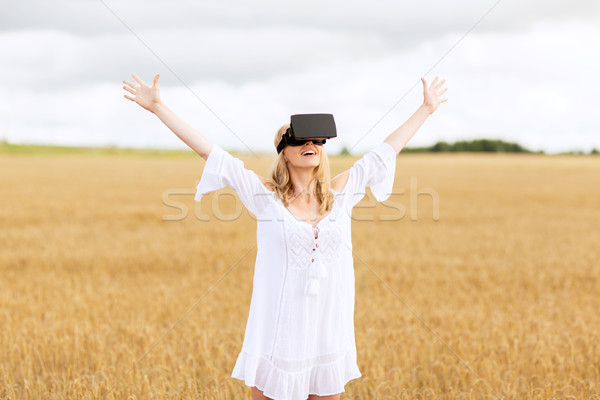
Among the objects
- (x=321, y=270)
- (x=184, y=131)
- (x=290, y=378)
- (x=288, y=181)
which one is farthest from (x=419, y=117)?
(x=290, y=378)

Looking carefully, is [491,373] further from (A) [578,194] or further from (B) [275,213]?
(A) [578,194]

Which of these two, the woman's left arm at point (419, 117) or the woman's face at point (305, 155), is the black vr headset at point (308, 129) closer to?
the woman's face at point (305, 155)

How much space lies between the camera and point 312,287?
3062 millimetres

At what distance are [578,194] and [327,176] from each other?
28105mm

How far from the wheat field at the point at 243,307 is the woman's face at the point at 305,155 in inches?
17.2

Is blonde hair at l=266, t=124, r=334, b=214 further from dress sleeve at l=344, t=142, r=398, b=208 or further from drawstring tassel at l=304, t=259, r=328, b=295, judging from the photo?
drawstring tassel at l=304, t=259, r=328, b=295

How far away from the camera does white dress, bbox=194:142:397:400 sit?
3119 millimetres

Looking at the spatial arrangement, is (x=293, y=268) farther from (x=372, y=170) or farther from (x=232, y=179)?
(x=372, y=170)

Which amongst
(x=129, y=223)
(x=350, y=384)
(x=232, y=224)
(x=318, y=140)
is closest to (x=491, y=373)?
(x=350, y=384)

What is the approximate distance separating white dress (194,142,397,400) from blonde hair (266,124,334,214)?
53 mm

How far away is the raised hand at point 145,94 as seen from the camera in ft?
10.6

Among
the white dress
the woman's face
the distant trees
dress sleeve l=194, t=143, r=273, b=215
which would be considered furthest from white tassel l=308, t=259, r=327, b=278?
the distant trees

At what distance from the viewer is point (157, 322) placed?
6617 mm

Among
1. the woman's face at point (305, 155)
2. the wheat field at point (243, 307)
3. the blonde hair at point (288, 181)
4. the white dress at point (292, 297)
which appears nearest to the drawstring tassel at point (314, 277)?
the white dress at point (292, 297)
